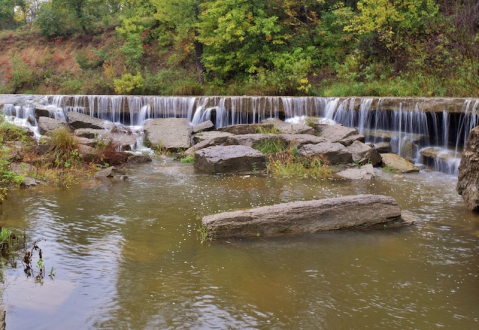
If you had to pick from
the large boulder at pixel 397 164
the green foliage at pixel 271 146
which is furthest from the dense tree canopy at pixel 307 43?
the green foliage at pixel 271 146

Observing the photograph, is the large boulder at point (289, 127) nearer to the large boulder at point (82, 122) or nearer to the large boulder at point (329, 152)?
the large boulder at point (329, 152)

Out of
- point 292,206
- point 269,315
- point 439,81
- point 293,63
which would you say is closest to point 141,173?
point 292,206

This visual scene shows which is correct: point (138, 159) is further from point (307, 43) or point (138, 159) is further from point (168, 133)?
point (307, 43)

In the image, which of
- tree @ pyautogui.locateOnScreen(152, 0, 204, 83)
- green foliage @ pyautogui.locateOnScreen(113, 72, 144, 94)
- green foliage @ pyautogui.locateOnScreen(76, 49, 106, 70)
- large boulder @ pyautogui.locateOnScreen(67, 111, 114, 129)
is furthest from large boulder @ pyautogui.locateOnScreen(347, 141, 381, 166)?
green foliage @ pyautogui.locateOnScreen(76, 49, 106, 70)

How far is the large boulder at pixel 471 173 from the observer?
7.13 meters

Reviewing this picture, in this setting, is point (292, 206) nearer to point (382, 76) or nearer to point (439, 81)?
point (439, 81)

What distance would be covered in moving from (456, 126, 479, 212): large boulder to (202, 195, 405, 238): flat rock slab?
1451mm

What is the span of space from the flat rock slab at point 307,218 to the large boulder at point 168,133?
7.83 meters

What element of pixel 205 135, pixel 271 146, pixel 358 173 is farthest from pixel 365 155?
pixel 205 135

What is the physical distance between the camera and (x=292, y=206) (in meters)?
6.35

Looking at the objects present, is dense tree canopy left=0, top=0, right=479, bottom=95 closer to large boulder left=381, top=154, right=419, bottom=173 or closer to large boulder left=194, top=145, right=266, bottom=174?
large boulder left=381, top=154, right=419, bottom=173

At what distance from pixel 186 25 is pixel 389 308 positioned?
1898cm

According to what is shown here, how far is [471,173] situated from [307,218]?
113 inches

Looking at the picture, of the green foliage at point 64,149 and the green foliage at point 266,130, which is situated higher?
the green foliage at point 266,130
